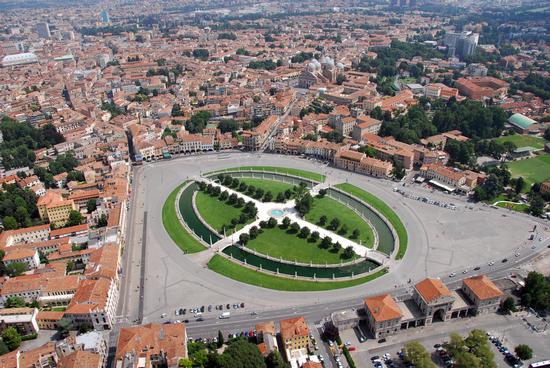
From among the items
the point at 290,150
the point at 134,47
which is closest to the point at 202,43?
the point at 134,47

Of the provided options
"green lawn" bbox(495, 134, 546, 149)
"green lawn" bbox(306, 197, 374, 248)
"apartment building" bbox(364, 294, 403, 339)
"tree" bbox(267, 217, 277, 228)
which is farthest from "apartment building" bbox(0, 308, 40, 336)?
"green lawn" bbox(495, 134, 546, 149)

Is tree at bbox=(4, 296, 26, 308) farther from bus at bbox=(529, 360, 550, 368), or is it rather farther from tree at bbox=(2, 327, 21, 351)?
bus at bbox=(529, 360, 550, 368)

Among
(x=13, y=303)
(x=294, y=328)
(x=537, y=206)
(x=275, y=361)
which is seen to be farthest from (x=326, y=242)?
(x=13, y=303)

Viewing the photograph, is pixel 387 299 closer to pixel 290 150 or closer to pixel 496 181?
pixel 496 181

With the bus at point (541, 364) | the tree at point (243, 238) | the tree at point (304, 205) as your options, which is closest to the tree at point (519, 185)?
the tree at point (304, 205)

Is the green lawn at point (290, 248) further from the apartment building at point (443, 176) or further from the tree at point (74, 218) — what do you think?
the apartment building at point (443, 176)

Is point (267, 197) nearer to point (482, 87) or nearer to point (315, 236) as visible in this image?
point (315, 236)
